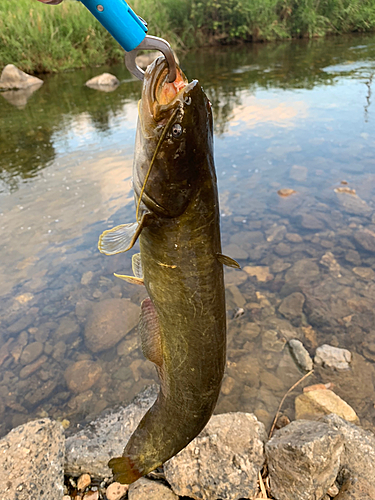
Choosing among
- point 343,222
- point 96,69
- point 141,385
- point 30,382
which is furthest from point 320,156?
point 96,69

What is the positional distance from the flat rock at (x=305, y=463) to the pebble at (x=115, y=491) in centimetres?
112

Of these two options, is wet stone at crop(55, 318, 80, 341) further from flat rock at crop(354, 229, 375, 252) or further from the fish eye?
flat rock at crop(354, 229, 375, 252)

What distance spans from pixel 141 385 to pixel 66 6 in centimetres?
2096

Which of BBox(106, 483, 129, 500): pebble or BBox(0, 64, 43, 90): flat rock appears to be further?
BBox(0, 64, 43, 90): flat rock

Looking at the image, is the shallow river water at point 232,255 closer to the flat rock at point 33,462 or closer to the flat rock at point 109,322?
the flat rock at point 109,322


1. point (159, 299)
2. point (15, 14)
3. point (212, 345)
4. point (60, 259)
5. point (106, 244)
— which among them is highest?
point (15, 14)

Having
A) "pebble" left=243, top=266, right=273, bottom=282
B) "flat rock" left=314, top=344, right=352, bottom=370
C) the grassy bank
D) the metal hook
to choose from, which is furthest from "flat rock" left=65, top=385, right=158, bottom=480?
the grassy bank

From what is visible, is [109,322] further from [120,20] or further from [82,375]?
[120,20]

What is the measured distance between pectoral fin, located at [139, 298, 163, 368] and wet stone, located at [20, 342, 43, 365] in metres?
2.67

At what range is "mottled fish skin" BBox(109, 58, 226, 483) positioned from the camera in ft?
5.41

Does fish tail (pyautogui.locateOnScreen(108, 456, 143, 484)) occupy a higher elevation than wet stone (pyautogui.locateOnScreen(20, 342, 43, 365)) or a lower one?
higher

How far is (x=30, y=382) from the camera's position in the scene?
390 centimetres

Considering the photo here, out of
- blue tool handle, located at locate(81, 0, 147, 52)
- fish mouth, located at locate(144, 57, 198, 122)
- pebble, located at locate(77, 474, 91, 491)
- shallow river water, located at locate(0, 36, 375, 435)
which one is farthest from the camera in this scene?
shallow river water, located at locate(0, 36, 375, 435)

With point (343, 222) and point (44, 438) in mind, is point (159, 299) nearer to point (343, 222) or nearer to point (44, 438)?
point (44, 438)
